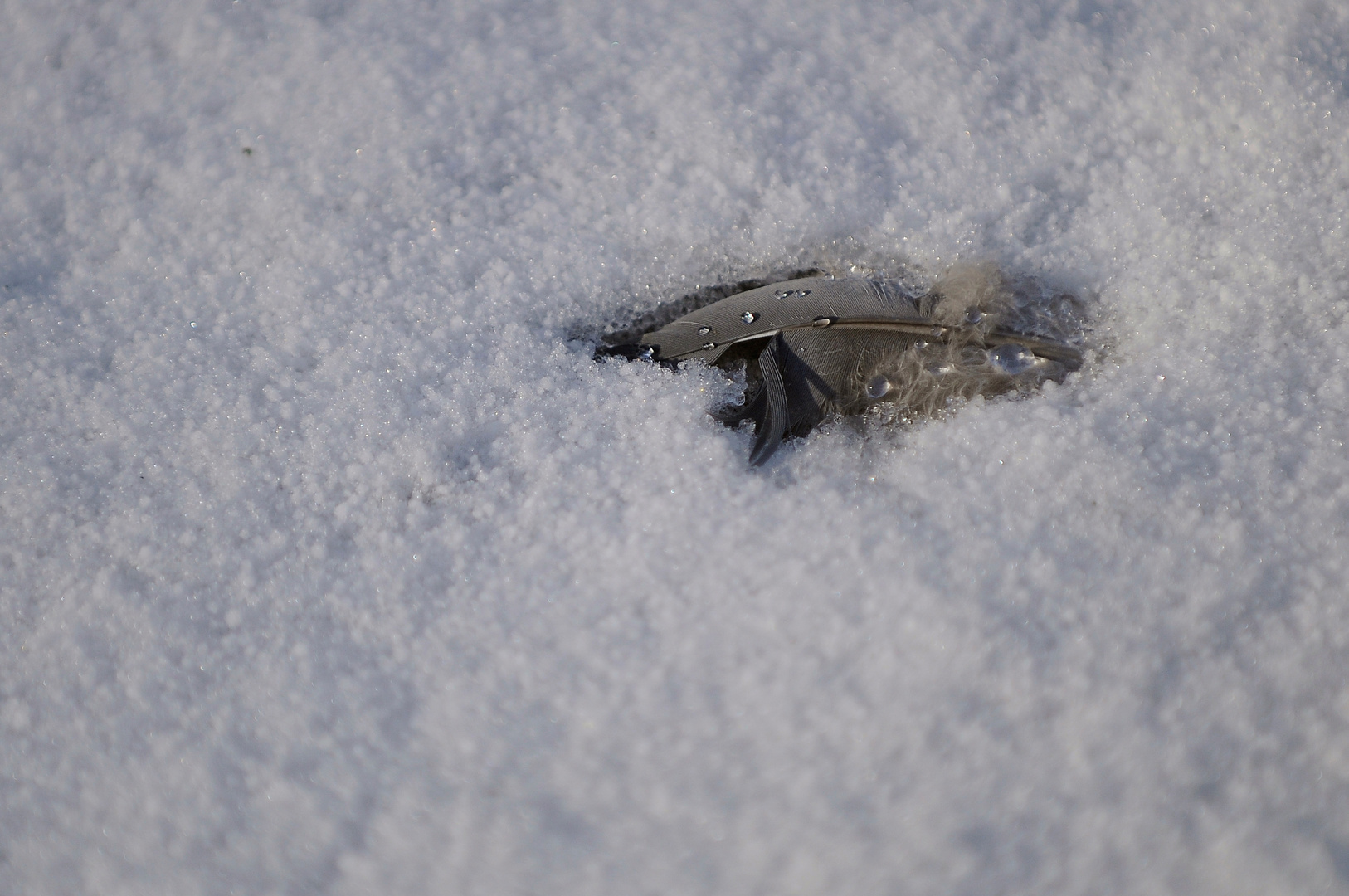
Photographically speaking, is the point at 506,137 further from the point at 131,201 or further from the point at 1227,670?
the point at 1227,670

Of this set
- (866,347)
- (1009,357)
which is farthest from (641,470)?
(1009,357)

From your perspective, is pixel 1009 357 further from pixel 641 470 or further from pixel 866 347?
pixel 641 470

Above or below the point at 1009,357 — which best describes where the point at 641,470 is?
below

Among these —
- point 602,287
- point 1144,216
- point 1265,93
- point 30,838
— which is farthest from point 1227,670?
point 30,838

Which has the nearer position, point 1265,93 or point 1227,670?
point 1227,670
